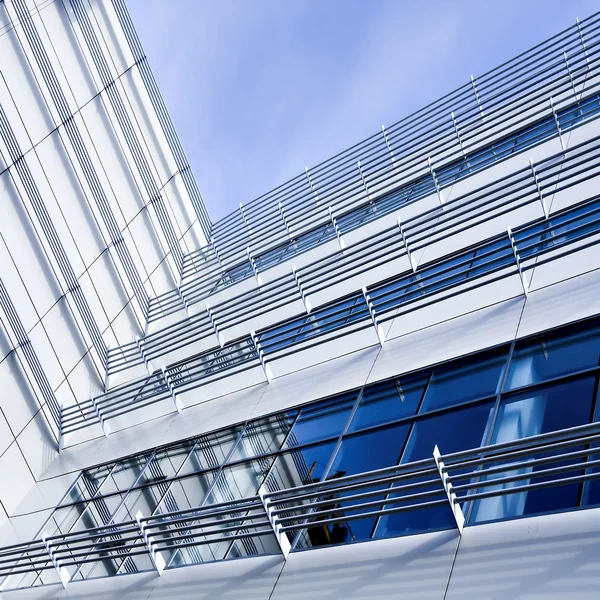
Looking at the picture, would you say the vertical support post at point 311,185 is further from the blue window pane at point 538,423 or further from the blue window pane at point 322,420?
the blue window pane at point 538,423

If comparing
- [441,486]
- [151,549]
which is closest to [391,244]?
[441,486]

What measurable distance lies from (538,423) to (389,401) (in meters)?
2.79

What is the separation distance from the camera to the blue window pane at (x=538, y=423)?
6.84 metres

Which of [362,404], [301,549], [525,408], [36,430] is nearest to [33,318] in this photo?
[36,430]

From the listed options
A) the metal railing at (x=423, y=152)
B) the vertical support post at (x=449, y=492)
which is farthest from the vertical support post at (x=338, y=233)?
the vertical support post at (x=449, y=492)

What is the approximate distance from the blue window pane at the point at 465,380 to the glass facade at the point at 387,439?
0.06ft

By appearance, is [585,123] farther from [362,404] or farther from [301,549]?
[301,549]

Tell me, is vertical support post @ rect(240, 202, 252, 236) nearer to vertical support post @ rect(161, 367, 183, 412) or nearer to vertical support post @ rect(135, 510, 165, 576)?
vertical support post @ rect(161, 367, 183, 412)

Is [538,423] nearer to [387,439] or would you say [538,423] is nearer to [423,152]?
[387,439]

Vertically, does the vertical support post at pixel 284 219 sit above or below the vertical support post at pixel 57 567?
above

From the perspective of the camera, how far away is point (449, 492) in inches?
276

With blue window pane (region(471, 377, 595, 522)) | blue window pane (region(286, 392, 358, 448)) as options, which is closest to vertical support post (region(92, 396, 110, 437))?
blue window pane (region(286, 392, 358, 448))

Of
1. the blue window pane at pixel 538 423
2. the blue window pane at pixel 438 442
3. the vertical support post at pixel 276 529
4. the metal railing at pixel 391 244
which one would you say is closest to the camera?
the blue window pane at pixel 538 423

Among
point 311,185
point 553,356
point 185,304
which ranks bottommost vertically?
point 553,356
